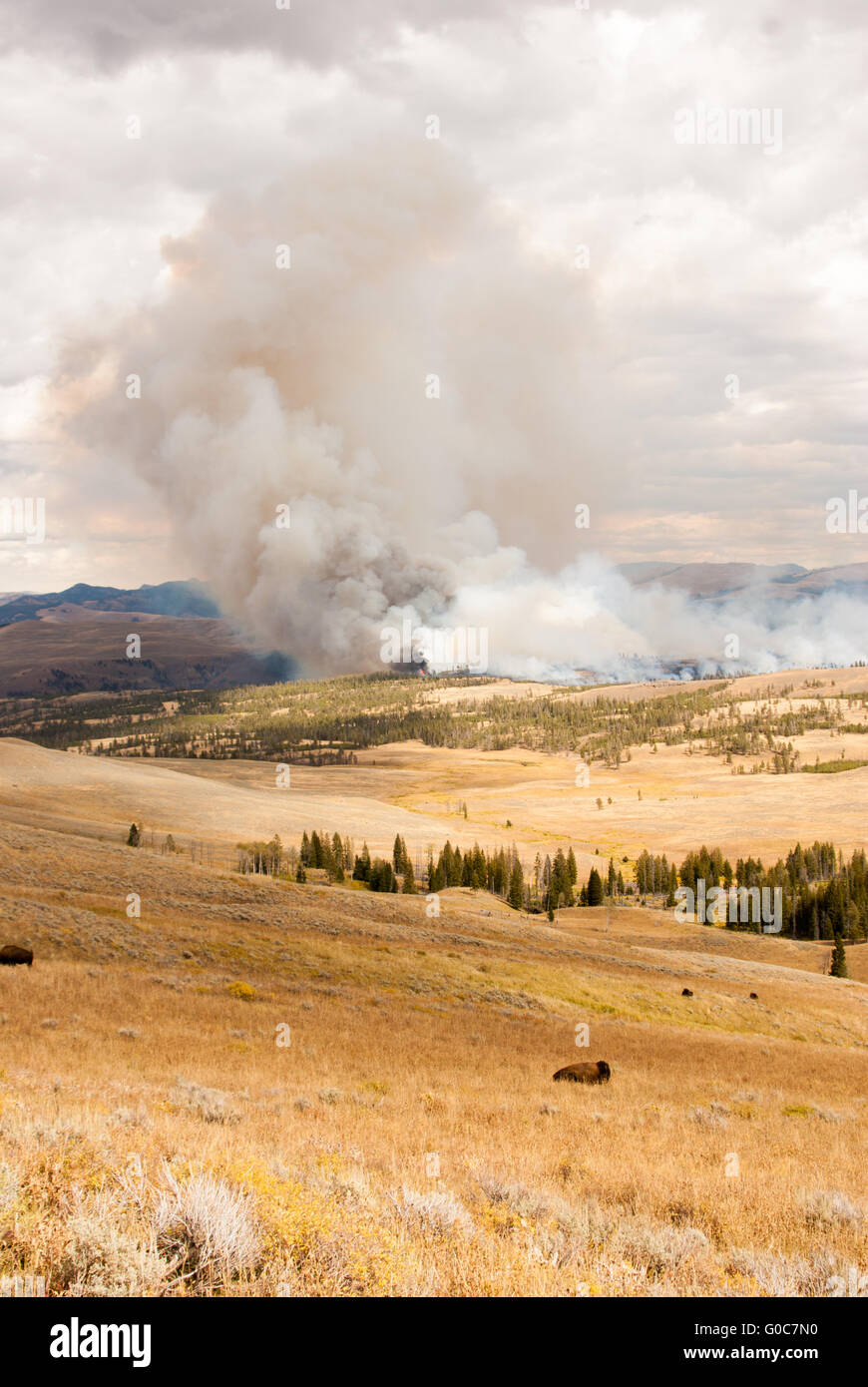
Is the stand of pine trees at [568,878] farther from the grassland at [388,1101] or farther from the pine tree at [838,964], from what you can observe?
the grassland at [388,1101]

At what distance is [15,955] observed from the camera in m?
26.8

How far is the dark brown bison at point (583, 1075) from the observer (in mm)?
21109

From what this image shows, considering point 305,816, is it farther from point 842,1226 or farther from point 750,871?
point 842,1226

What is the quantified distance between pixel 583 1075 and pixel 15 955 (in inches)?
782

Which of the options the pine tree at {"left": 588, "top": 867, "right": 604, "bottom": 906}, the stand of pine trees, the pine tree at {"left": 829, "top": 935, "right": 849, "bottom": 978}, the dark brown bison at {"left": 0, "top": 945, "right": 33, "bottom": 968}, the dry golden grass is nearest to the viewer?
the dry golden grass

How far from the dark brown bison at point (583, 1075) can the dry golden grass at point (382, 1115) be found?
120cm

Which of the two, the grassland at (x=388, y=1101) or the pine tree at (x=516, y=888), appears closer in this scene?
the grassland at (x=388, y=1101)

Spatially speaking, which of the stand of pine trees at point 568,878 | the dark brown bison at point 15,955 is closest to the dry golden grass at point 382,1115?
the dark brown bison at point 15,955

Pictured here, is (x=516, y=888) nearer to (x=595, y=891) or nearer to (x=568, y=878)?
(x=568, y=878)

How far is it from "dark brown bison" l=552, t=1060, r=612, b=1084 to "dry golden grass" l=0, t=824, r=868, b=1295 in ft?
3.93

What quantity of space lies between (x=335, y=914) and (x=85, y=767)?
4032 inches

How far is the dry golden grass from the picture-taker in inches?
264

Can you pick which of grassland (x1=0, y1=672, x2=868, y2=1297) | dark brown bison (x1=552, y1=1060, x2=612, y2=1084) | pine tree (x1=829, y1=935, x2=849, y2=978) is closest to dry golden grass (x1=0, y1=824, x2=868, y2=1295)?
grassland (x1=0, y1=672, x2=868, y2=1297)

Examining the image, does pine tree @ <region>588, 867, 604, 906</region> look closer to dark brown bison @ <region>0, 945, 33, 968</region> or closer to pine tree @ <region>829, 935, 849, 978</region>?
pine tree @ <region>829, 935, 849, 978</region>
